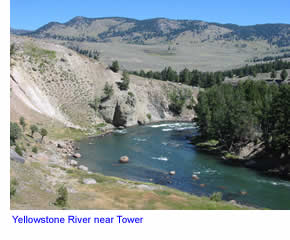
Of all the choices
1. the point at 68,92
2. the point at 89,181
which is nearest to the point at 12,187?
the point at 89,181

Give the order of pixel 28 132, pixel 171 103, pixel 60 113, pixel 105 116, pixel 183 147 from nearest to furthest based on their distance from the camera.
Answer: pixel 28 132
pixel 183 147
pixel 60 113
pixel 105 116
pixel 171 103

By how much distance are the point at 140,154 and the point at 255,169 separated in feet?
74.6

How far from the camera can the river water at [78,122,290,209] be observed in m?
48.3

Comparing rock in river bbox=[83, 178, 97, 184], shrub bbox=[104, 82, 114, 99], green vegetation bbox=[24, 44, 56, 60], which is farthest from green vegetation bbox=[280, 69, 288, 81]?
rock in river bbox=[83, 178, 97, 184]

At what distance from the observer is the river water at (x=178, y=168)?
159ft

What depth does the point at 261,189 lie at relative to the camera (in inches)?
1961

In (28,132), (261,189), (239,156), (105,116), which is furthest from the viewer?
(105,116)

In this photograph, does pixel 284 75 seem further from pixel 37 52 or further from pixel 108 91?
pixel 37 52

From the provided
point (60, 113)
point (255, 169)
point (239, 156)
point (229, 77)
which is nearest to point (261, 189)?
point (255, 169)

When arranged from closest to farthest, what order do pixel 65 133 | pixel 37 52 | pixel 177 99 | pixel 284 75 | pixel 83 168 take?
pixel 83 168
pixel 65 133
pixel 37 52
pixel 177 99
pixel 284 75

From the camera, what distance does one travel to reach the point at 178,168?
60.4 metres

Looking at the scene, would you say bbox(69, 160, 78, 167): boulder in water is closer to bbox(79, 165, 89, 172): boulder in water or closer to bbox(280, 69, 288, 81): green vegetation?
bbox(79, 165, 89, 172): boulder in water
